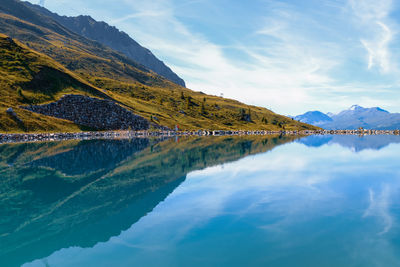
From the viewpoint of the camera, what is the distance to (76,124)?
116 metres

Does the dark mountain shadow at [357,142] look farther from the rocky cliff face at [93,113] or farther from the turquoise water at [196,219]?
the rocky cliff face at [93,113]

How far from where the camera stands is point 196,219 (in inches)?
704

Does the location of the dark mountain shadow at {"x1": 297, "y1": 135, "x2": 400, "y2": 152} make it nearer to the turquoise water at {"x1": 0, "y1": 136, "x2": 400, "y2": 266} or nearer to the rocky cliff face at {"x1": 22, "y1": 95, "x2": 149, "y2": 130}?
the turquoise water at {"x1": 0, "y1": 136, "x2": 400, "y2": 266}

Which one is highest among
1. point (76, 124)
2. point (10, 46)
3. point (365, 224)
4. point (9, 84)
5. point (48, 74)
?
point (10, 46)

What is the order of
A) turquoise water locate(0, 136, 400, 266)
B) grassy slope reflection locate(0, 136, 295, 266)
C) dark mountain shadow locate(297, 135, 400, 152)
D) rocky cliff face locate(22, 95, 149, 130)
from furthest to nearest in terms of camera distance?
1. rocky cliff face locate(22, 95, 149, 130)
2. dark mountain shadow locate(297, 135, 400, 152)
3. grassy slope reflection locate(0, 136, 295, 266)
4. turquoise water locate(0, 136, 400, 266)

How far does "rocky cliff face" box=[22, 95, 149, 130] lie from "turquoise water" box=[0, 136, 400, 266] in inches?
3505

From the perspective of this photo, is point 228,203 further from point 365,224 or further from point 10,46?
point 10,46

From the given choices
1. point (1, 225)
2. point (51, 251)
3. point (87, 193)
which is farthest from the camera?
point (87, 193)

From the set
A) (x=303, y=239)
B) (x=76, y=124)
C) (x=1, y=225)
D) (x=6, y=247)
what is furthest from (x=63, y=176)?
(x=76, y=124)

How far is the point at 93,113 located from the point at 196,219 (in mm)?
120673

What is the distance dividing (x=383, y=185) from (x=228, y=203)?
18910 mm

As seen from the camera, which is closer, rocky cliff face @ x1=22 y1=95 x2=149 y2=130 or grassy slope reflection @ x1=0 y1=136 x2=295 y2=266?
grassy slope reflection @ x1=0 y1=136 x2=295 y2=266

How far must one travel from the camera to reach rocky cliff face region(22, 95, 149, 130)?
4437 inches

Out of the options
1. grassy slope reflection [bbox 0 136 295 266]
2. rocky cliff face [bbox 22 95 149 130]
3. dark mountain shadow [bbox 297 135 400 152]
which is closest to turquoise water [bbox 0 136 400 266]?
grassy slope reflection [bbox 0 136 295 266]
